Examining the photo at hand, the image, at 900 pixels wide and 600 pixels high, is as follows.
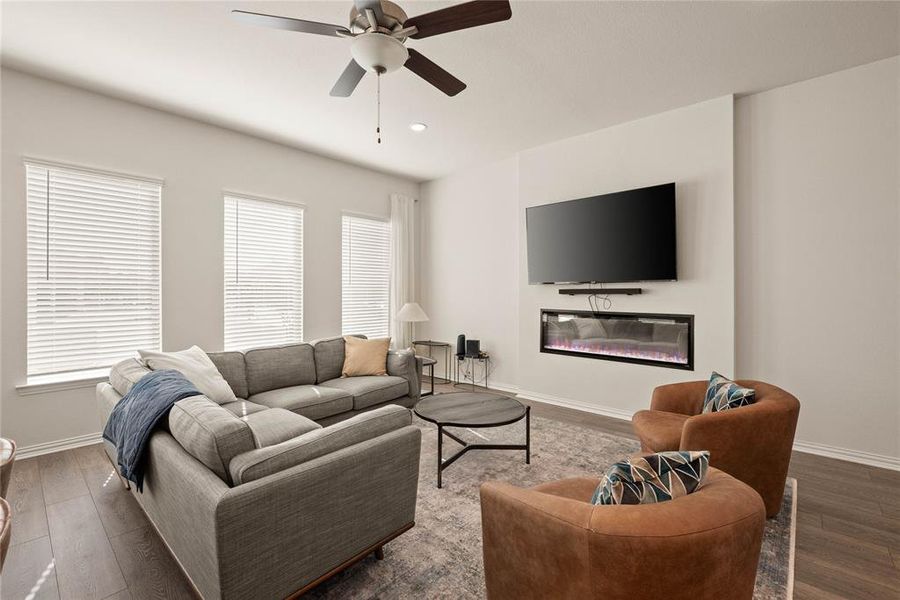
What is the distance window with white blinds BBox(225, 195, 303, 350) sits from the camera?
432 cm

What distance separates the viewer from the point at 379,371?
4.18 metres

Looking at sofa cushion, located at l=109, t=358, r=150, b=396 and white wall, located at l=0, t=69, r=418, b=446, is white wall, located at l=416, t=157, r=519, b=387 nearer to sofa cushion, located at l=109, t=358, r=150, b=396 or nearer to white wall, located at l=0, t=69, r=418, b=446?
white wall, located at l=0, t=69, r=418, b=446

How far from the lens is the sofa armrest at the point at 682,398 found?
282 cm

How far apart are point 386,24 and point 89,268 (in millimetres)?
3236

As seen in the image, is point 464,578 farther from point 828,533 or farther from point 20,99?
point 20,99

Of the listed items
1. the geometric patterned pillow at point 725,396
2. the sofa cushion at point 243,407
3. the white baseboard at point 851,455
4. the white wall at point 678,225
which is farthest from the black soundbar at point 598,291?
the sofa cushion at point 243,407

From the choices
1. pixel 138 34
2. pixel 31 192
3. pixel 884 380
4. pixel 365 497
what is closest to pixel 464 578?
pixel 365 497

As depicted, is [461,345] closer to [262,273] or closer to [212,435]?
[262,273]

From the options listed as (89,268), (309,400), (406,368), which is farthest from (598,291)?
(89,268)

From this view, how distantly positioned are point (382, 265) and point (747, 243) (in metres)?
4.18

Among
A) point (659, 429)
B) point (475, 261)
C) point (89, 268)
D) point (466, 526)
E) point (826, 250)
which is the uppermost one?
point (475, 261)

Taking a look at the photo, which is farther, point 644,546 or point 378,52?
point 378,52

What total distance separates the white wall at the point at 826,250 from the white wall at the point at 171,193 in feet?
14.2

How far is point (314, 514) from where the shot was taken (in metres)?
1.56
